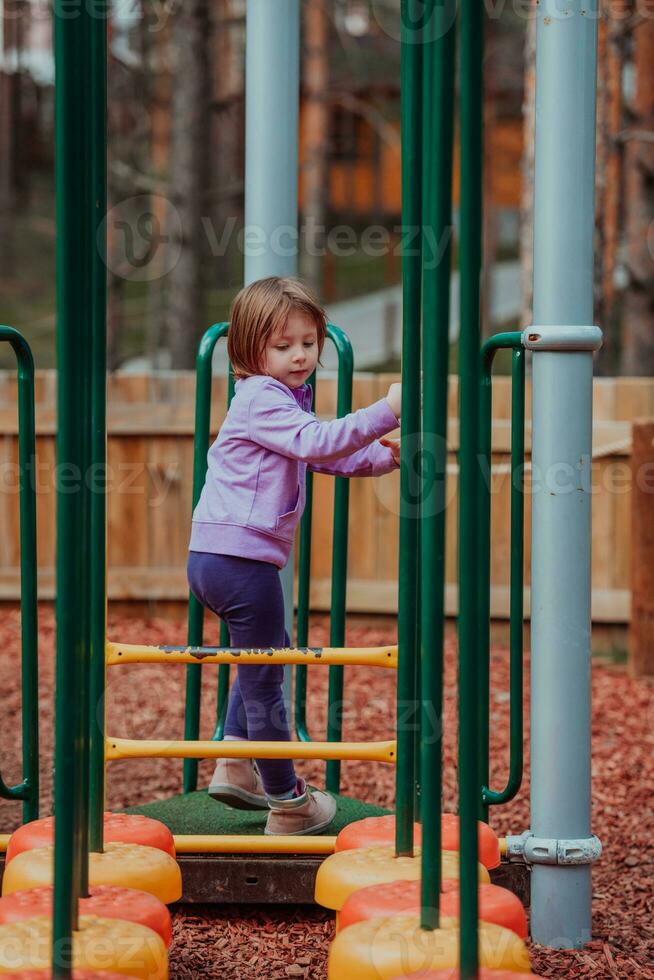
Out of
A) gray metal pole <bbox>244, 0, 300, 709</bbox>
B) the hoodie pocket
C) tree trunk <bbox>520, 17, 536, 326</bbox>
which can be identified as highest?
tree trunk <bbox>520, 17, 536, 326</bbox>

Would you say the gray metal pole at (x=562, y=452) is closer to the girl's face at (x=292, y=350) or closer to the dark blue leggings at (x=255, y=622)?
the girl's face at (x=292, y=350)

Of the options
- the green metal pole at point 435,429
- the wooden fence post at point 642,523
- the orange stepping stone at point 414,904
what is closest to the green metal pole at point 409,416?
the orange stepping stone at point 414,904

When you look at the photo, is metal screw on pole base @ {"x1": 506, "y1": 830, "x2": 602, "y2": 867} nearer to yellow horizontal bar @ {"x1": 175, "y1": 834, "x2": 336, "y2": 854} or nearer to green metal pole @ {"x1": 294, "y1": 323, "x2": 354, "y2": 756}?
yellow horizontal bar @ {"x1": 175, "y1": 834, "x2": 336, "y2": 854}

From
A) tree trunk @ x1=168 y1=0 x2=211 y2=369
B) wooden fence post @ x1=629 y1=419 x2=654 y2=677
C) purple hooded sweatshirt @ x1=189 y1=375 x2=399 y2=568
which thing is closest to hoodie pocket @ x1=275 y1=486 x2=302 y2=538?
purple hooded sweatshirt @ x1=189 y1=375 x2=399 y2=568

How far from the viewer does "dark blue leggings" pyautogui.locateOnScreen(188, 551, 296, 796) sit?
9.02 ft

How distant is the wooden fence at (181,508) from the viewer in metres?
6.01

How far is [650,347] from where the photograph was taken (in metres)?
9.30

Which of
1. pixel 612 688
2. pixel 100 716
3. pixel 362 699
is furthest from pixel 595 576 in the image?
pixel 100 716

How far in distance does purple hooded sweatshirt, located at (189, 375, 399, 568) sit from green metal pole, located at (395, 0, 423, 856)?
0.45 m

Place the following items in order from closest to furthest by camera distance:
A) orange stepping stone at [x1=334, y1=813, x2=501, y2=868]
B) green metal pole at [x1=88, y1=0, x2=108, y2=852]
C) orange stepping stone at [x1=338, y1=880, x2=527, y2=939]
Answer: orange stepping stone at [x1=338, y1=880, x2=527, y2=939]
green metal pole at [x1=88, y1=0, x2=108, y2=852]
orange stepping stone at [x1=334, y1=813, x2=501, y2=868]

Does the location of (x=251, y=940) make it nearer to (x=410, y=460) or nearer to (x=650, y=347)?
(x=410, y=460)

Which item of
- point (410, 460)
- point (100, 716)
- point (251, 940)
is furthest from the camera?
point (251, 940)

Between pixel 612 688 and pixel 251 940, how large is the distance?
298 centimetres

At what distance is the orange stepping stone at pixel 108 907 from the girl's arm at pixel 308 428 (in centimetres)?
91
